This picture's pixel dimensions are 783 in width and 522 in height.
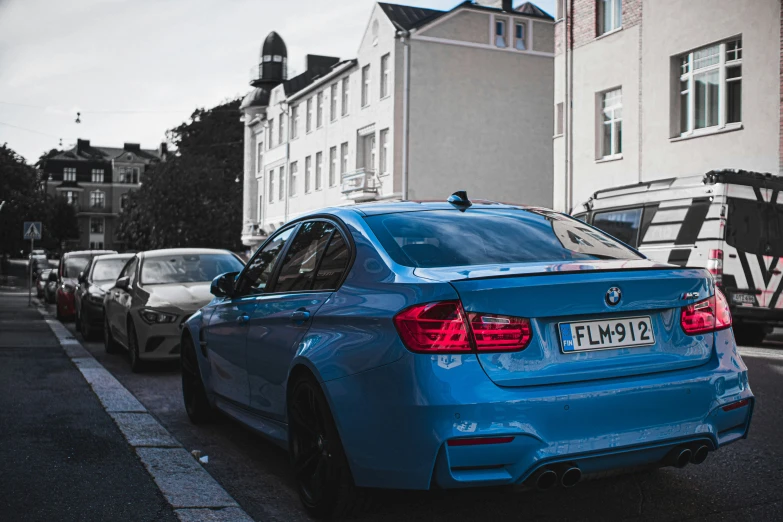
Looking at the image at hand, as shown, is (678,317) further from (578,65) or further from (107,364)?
(578,65)

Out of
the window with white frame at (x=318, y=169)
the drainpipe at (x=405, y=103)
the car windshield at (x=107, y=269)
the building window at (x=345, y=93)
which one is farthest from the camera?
the window with white frame at (x=318, y=169)

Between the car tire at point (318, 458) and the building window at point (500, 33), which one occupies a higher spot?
the building window at point (500, 33)

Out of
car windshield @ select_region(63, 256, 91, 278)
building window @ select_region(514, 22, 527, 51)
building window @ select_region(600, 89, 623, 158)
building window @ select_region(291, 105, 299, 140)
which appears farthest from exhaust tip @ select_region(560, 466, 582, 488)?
building window @ select_region(291, 105, 299, 140)

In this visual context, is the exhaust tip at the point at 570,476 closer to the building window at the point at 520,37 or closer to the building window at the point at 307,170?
the building window at the point at 520,37

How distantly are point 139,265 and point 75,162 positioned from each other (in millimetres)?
129096

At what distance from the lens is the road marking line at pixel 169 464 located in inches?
181

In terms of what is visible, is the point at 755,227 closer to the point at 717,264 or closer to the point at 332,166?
the point at 717,264

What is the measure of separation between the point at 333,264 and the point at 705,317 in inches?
71.3

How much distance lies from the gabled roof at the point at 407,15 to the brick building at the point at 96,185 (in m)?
92.9

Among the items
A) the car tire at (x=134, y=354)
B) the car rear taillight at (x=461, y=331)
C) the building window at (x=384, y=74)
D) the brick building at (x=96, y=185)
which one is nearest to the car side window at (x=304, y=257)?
the car rear taillight at (x=461, y=331)

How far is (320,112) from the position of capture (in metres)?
48.8

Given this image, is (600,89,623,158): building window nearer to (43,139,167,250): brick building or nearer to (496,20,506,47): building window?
(496,20,506,47): building window

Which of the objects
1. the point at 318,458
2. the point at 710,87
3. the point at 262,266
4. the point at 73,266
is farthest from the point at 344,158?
the point at 318,458

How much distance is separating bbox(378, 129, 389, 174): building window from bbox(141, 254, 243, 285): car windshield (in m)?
27.7
